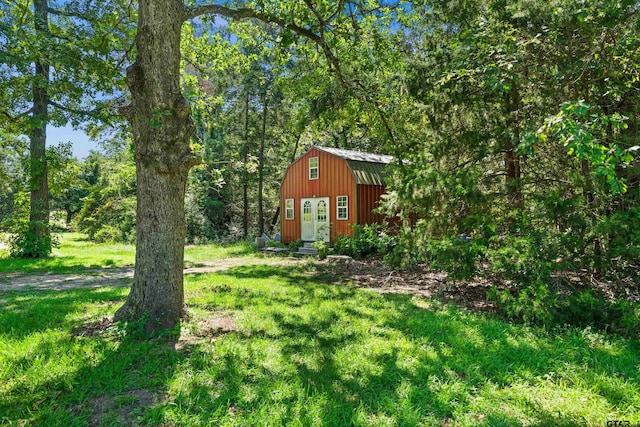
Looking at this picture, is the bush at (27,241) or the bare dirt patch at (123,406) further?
the bush at (27,241)

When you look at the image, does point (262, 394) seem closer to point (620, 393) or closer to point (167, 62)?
point (620, 393)

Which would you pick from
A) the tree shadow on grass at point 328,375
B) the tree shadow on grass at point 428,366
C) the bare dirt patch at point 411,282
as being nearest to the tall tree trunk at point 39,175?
the tree shadow on grass at point 328,375

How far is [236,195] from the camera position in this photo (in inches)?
860

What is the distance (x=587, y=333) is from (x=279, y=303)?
13.3 ft

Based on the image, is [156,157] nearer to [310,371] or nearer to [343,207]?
[310,371]

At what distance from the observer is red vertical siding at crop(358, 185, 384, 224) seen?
13.6 meters

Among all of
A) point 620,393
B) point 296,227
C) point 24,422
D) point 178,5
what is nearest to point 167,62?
point 178,5

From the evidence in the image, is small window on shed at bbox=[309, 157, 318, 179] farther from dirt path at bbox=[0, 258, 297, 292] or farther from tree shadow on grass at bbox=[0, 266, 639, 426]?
tree shadow on grass at bbox=[0, 266, 639, 426]

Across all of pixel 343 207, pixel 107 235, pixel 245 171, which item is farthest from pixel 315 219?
pixel 107 235

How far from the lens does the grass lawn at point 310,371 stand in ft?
8.27

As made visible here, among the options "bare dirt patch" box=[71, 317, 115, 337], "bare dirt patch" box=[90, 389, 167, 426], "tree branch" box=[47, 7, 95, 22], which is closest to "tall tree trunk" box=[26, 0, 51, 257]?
"tree branch" box=[47, 7, 95, 22]

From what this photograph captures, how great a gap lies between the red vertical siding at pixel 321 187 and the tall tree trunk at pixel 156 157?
894cm

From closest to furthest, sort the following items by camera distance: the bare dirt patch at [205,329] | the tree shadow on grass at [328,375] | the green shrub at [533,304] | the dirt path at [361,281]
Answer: the tree shadow on grass at [328,375] → the bare dirt patch at [205,329] → the green shrub at [533,304] → the dirt path at [361,281]

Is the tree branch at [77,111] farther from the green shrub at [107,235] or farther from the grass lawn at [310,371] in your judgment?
the green shrub at [107,235]
